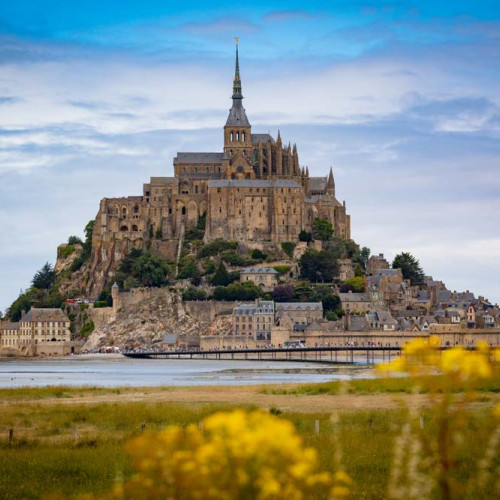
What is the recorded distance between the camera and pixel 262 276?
141 meters

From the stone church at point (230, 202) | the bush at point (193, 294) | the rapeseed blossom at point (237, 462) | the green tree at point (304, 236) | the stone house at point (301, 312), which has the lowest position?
the rapeseed blossom at point (237, 462)

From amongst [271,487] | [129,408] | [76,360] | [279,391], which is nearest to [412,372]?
[271,487]

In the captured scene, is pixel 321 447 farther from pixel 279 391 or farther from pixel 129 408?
pixel 279 391

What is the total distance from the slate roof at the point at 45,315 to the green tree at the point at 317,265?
3192 centimetres

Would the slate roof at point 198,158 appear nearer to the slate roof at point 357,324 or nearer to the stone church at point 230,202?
the stone church at point 230,202

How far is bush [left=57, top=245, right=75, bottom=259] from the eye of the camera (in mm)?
165000

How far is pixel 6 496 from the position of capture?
891 inches

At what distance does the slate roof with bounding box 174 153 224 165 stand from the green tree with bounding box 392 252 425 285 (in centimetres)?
2926

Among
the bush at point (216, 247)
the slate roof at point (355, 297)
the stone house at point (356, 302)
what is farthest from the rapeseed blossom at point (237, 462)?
the bush at point (216, 247)

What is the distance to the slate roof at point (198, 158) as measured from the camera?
517 feet

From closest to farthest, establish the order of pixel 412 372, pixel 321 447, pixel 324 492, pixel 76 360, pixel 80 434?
pixel 412 372 → pixel 324 492 → pixel 321 447 → pixel 80 434 → pixel 76 360

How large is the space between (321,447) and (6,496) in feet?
30.7

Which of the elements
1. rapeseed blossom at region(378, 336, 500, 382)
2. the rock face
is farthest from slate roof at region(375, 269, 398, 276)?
rapeseed blossom at region(378, 336, 500, 382)

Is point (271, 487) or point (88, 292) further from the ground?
point (88, 292)
